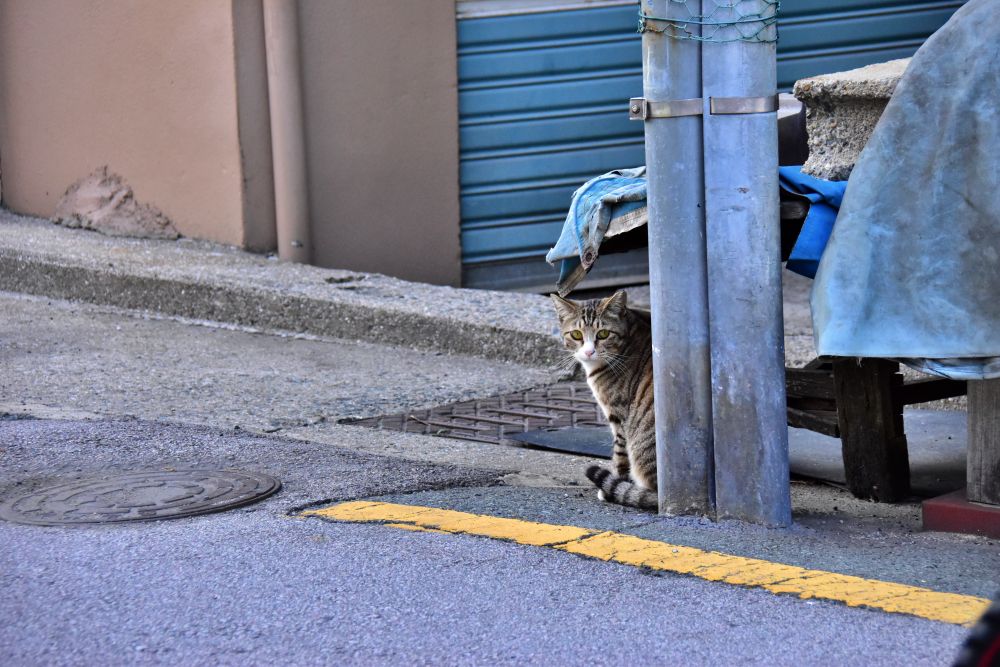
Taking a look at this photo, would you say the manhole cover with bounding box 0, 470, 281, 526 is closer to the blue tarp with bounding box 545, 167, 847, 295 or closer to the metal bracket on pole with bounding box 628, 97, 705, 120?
the blue tarp with bounding box 545, 167, 847, 295

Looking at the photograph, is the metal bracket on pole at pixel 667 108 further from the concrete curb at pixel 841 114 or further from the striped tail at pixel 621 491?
the concrete curb at pixel 841 114

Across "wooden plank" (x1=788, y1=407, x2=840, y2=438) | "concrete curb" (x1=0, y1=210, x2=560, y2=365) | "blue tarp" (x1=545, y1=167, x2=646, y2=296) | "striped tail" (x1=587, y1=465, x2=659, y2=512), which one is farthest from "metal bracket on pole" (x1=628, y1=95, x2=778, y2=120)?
"concrete curb" (x1=0, y1=210, x2=560, y2=365)

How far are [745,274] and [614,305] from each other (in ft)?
4.36

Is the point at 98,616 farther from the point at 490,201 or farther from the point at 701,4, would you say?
the point at 490,201

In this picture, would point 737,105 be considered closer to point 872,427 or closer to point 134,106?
point 872,427

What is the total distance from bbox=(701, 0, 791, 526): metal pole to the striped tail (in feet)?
1.34

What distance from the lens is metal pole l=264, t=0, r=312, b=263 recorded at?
862 centimetres

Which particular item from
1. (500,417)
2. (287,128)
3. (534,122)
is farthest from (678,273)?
(534,122)

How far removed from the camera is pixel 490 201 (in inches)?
371

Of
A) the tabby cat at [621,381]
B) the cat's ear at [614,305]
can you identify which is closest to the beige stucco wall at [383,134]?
the tabby cat at [621,381]

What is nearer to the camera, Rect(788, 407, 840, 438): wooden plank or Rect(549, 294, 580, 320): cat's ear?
Rect(788, 407, 840, 438): wooden plank

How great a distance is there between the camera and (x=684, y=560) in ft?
12.6

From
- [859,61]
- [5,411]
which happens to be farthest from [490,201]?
[5,411]

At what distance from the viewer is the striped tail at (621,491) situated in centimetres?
457
